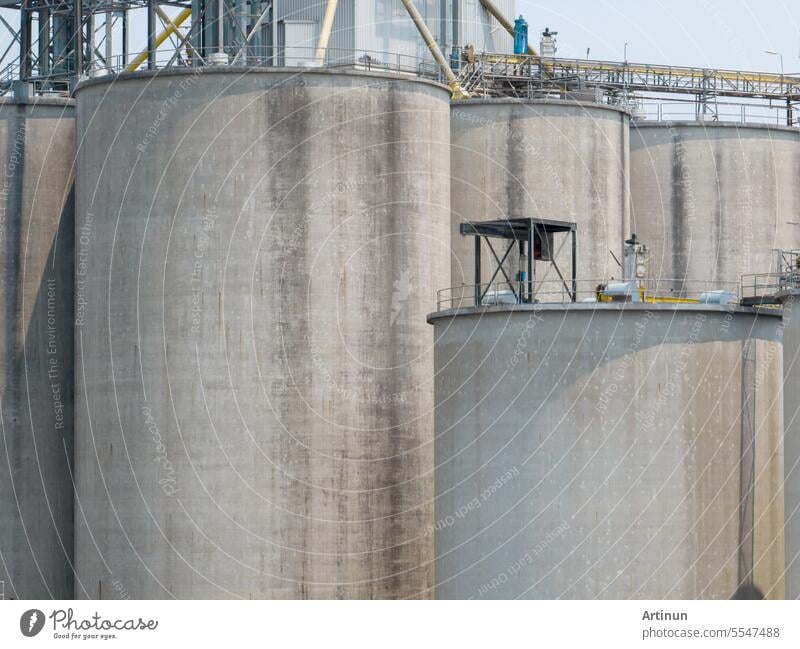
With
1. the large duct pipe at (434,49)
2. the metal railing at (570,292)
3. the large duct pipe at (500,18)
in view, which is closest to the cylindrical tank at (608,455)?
the metal railing at (570,292)

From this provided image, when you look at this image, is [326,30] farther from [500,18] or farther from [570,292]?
[570,292]

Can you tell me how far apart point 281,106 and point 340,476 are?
1165 cm

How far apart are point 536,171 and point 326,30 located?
860cm

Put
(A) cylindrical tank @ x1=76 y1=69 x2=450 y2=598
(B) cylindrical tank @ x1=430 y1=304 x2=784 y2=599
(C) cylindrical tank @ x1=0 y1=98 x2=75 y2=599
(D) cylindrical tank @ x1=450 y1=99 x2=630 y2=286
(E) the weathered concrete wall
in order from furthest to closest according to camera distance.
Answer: (D) cylindrical tank @ x1=450 y1=99 x2=630 y2=286, (C) cylindrical tank @ x1=0 y1=98 x2=75 y2=599, (A) cylindrical tank @ x1=76 y1=69 x2=450 y2=598, (E) the weathered concrete wall, (B) cylindrical tank @ x1=430 y1=304 x2=784 y2=599

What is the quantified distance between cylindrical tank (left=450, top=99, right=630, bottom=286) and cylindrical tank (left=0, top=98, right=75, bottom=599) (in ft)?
43.5

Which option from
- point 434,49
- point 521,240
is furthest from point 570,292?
point 434,49

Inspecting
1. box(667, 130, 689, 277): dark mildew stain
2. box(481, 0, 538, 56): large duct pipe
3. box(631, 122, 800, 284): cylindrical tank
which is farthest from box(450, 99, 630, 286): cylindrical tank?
box(481, 0, 538, 56): large duct pipe

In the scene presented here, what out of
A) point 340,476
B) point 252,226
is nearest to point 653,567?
point 340,476

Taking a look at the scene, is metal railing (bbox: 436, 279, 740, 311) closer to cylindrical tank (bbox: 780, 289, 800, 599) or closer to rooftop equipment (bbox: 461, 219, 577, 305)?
rooftop equipment (bbox: 461, 219, 577, 305)

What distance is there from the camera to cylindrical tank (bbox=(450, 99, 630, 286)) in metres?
75.3

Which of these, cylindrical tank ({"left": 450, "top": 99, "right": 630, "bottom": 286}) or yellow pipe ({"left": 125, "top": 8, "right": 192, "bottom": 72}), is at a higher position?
yellow pipe ({"left": 125, "top": 8, "right": 192, "bottom": 72})

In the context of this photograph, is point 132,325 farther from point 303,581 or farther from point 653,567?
point 653,567

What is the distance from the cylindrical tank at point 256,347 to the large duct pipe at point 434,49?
8492 mm

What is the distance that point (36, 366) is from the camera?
244ft
